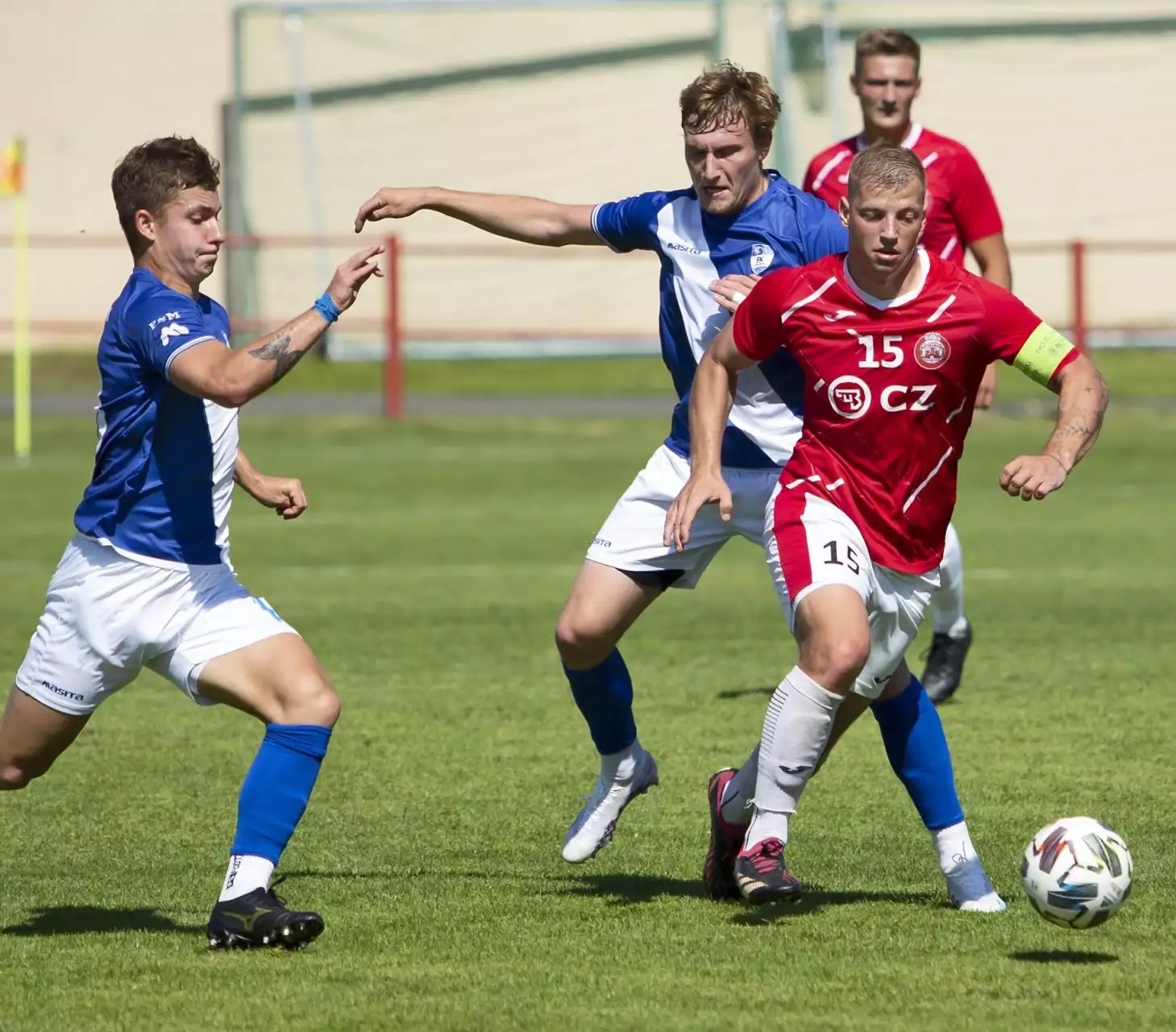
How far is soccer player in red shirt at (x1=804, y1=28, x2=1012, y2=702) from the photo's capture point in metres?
8.56

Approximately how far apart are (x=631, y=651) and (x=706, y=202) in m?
4.36

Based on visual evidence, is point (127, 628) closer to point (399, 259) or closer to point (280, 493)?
point (280, 493)

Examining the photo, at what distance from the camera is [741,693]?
8.84 meters

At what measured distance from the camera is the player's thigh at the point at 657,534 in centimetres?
608

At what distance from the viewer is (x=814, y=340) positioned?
17.5 feet

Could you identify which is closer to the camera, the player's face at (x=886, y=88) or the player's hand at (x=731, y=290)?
the player's hand at (x=731, y=290)

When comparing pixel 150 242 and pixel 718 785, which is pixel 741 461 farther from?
pixel 150 242

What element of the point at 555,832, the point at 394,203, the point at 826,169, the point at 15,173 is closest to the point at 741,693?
the point at 826,169

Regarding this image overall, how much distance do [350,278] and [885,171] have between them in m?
1.35

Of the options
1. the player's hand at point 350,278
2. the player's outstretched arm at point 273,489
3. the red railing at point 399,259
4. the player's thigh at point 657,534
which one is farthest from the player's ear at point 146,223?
the red railing at point 399,259

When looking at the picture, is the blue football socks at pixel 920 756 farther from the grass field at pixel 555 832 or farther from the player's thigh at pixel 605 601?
the player's thigh at pixel 605 601

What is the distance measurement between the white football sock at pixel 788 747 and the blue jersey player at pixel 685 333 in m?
0.49

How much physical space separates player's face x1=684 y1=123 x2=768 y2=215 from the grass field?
1915 mm

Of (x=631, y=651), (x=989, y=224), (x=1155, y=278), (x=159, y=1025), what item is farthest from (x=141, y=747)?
(x=1155, y=278)
